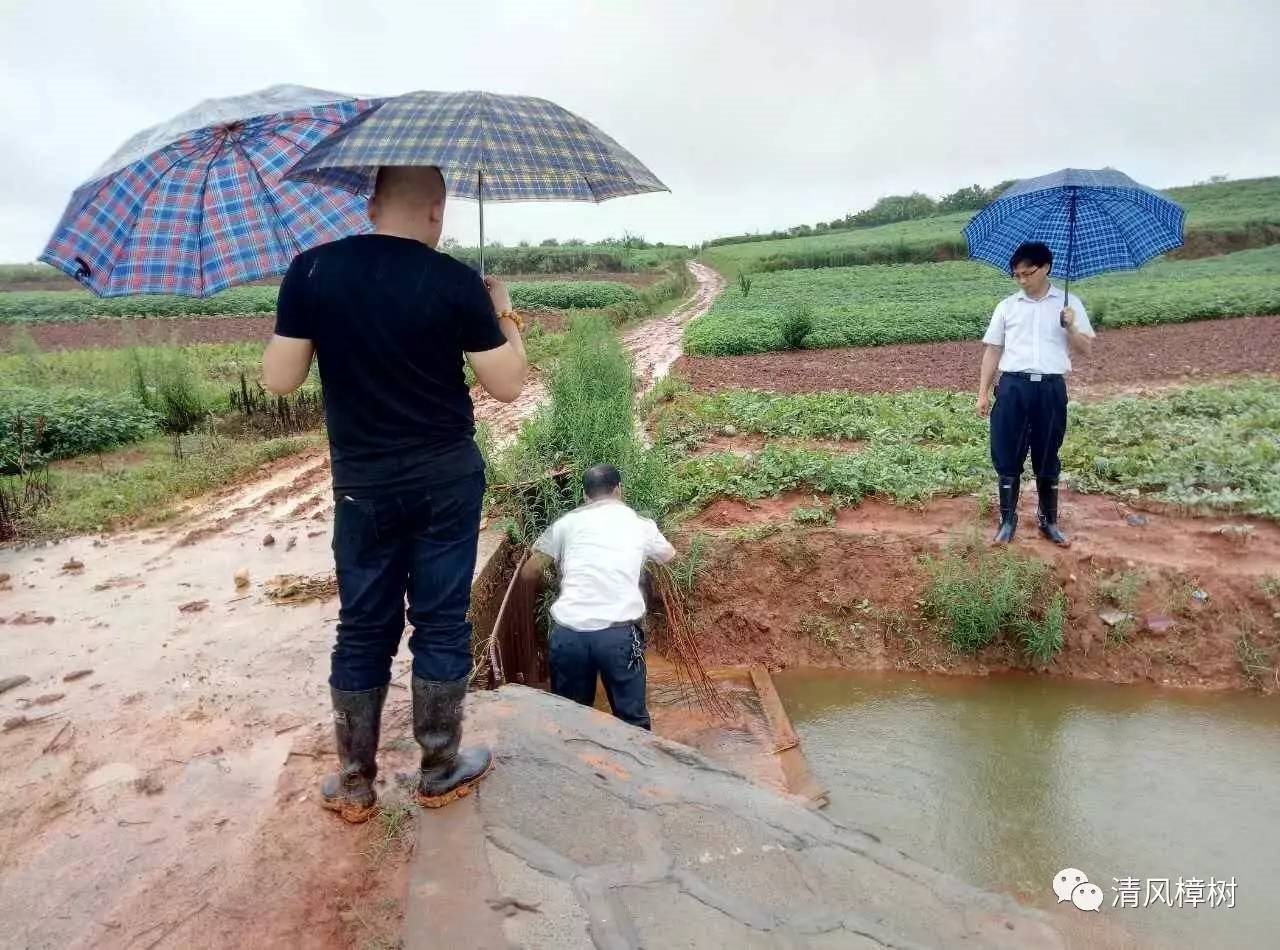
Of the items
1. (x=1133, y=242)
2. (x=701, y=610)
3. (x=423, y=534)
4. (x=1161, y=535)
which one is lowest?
(x=701, y=610)

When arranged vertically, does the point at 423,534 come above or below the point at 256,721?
above

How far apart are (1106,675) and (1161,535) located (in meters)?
1.17

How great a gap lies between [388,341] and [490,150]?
0.60 meters

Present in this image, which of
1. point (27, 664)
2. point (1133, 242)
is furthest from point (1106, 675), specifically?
point (27, 664)

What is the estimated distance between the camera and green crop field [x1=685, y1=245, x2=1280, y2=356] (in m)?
17.8

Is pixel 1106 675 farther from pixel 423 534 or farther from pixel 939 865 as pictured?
pixel 423 534

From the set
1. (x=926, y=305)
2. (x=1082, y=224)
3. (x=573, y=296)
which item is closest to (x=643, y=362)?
(x=926, y=305)

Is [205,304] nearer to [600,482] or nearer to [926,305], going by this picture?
[926,305]

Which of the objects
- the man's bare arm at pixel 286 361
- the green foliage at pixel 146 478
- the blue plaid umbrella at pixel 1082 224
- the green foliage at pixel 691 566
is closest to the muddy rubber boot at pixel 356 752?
the man's bare arm at pixel 286 361

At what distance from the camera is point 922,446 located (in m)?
8.17

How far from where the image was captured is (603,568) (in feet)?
12.9

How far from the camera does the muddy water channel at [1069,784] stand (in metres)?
3.68

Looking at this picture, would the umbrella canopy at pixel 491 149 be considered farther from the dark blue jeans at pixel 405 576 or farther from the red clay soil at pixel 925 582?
the red clay soil at pixel 925 582

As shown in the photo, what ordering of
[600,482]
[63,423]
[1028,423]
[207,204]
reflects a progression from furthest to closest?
[63,423] → [1028,423] → [600,482] → [207,204]
